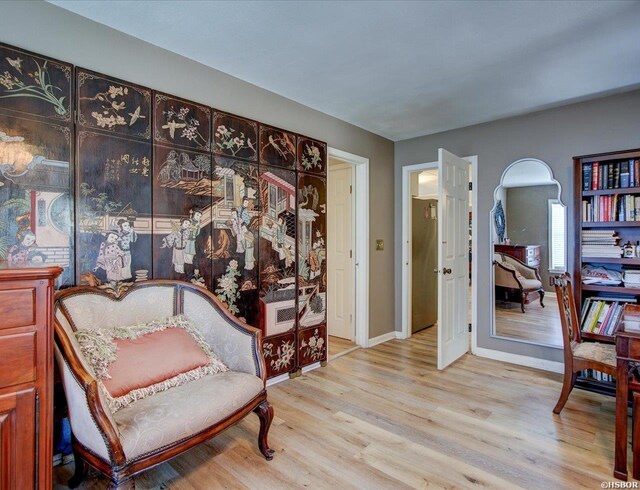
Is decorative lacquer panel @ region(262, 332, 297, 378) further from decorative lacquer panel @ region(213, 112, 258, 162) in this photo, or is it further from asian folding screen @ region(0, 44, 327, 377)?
decorative lacquer panel @ region(213, 112, 258, 162)

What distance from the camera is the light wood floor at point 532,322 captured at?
3441 millimetres

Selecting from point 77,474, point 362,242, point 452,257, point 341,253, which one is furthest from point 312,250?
point 77,474

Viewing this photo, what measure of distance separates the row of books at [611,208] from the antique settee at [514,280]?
785 mm

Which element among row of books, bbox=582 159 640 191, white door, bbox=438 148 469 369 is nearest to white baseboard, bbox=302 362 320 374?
white door, bbox=438 148 469 369

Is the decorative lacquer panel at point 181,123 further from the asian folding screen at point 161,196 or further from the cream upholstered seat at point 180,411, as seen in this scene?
the cream upholstered seat at point 180,411

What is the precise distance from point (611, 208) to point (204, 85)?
3421 mm

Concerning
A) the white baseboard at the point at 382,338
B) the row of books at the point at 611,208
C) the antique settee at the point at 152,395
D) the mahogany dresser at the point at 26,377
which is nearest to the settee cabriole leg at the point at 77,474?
the antique settee at the point at 152,395

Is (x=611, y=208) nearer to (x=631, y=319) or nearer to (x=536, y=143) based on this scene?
(x=536, y=143)

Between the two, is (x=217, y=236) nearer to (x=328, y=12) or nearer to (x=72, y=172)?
(x=72, y=172)

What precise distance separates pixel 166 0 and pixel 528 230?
11.8 feet

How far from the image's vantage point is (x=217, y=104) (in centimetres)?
270

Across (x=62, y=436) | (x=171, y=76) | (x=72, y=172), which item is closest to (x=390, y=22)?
(x=171, y=76)

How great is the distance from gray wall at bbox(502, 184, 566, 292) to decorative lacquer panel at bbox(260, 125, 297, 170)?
7.59 feet

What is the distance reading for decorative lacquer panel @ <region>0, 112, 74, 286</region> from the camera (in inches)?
70.4
